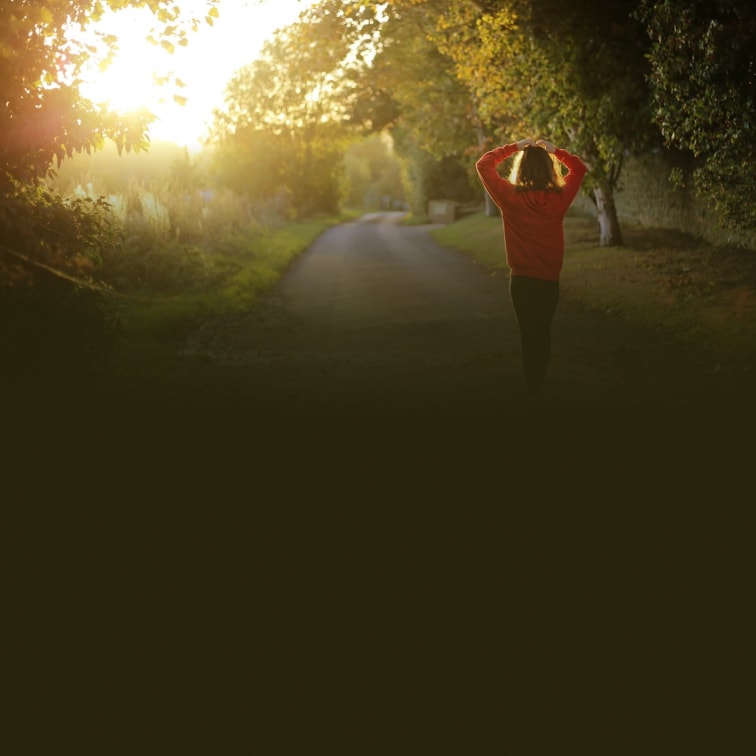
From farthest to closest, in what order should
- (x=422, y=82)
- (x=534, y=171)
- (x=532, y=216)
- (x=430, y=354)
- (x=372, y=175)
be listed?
(x=372, y=175) → (x=422, y=82) → (x=430, y=354) → (x=532, y=216) → (x=534, y=171)

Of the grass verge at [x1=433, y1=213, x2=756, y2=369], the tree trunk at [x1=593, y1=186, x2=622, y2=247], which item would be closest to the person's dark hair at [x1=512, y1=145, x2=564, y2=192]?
the grass verge at [x1=433, y1=213, x2=756, y2=369]

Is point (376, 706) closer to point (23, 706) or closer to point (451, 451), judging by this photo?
point (23, 706)

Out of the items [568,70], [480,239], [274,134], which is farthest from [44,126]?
[274,134]

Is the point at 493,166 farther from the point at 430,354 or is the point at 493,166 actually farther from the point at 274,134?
the point at 274,134

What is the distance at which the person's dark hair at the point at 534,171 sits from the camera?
687 centimetres

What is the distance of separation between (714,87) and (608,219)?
7.94m

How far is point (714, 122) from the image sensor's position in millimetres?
14219

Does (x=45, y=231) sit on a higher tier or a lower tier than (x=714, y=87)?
lower

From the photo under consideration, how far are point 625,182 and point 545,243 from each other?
819 inches

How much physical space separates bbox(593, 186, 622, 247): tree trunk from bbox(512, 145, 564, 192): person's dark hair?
15.3 meters

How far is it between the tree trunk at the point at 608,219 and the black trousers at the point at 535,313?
15073 millimetres

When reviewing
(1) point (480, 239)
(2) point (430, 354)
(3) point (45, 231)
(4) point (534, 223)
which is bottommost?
(2) point (430, 354)

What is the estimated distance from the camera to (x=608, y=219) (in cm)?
2177

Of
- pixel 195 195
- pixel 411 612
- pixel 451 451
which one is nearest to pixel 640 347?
pixel 451 451
